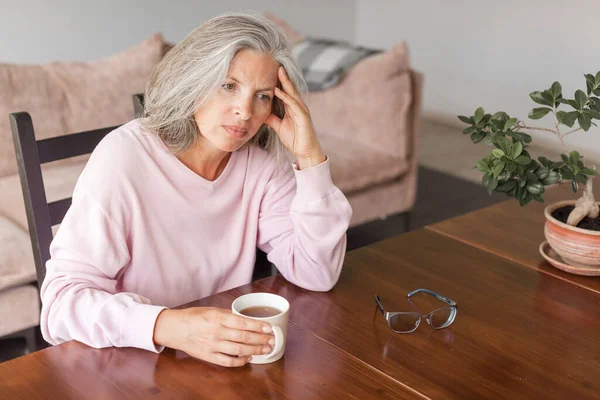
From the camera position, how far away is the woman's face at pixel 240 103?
1.33 meters

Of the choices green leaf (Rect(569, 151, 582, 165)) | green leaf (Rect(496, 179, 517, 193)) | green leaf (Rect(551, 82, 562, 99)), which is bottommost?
green leaf (Rect(496, 179, 517, 193))

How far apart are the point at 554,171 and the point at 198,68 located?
27.3 inches

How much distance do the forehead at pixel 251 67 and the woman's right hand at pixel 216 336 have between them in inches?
17.4

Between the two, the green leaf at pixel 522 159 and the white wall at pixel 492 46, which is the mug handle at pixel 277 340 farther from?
the white wall at pixel 492 46

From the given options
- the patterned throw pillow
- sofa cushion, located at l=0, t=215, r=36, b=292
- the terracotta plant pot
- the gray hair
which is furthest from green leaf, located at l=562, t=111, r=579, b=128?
the patterned throw pillow

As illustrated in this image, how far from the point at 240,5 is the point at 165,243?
11.3 ft

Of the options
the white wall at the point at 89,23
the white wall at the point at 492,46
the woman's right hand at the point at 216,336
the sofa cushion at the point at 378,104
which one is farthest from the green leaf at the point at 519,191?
the white wall at the point at 492,46

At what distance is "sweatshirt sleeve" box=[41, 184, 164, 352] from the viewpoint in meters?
1.13

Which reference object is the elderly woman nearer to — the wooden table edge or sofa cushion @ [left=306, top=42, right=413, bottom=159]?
the wooden table edge

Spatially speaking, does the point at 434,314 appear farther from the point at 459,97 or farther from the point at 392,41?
the point at 392,41

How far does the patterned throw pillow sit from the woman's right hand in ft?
7.82

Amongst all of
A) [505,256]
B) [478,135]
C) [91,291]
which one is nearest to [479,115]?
[478,135]

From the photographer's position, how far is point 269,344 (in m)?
1.08

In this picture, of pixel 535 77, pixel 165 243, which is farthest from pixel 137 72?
pixel 535 77
